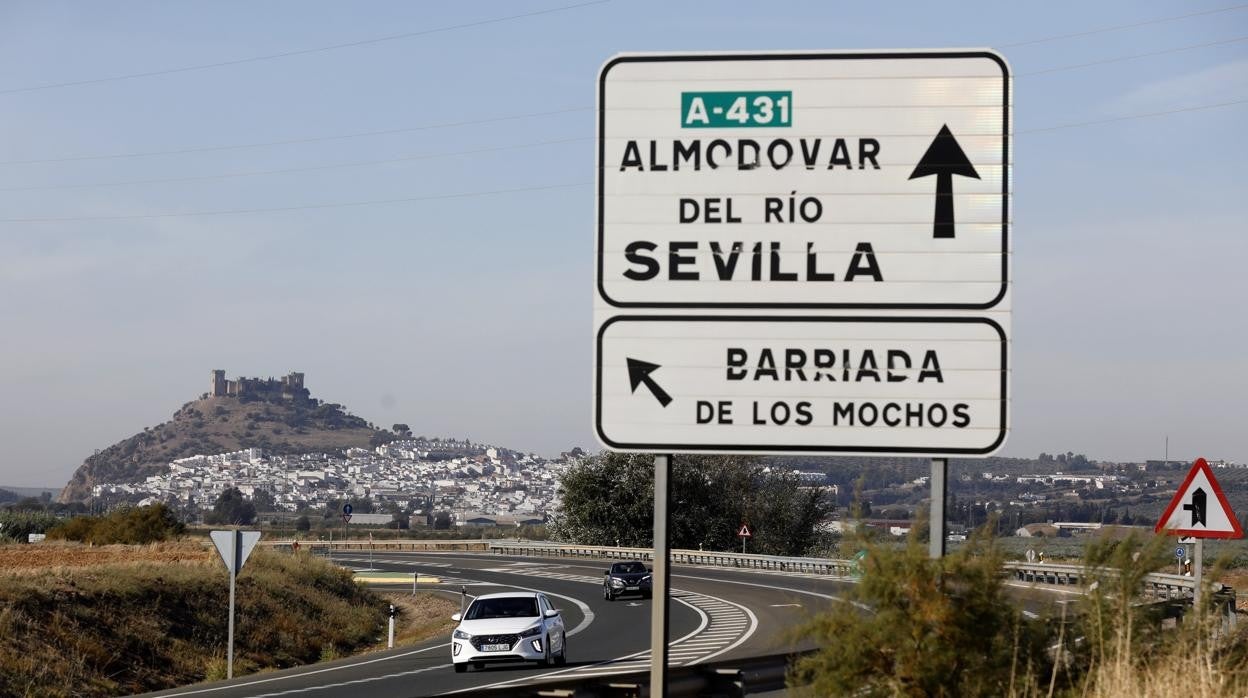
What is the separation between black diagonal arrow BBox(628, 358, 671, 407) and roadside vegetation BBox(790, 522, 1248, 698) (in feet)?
5.21

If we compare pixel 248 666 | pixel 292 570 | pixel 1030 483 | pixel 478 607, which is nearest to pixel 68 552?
pixel 292 570

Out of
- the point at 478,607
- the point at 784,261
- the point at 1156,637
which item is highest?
the point at 784,261

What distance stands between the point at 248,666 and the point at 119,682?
4.43 meters

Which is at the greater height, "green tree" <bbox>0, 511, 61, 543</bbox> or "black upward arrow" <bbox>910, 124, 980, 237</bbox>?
"black upward arrow" <bbox>910, 124, 980, 237</bbox>

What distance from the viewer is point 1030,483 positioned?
136 metres

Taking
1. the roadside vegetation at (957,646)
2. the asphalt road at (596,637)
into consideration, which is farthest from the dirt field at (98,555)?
the roadside vegetation at (957,646)

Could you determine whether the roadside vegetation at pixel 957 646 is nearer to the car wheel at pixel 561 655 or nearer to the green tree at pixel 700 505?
the car wheel at pixel 561 655

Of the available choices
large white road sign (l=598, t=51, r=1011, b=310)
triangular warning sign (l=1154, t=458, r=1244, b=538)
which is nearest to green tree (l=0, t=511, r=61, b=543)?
triangular warning sign (l=1154, t=458, r=1244, b=538)

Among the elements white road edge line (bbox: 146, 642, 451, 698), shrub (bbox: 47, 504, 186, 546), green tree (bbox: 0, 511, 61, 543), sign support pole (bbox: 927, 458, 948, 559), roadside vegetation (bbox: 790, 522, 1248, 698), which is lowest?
green tree (bbox: 0, 511, 61, 543)

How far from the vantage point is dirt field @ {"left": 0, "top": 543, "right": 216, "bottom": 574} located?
52.3 metres

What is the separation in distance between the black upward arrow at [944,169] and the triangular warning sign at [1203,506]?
1267 cm

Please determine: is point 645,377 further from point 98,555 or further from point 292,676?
point 98,555

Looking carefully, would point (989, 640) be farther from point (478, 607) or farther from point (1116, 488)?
point (1116, 488)

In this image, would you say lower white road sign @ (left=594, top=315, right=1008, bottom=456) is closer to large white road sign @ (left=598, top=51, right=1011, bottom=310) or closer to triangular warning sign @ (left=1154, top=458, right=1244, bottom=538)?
large white road sign @ (left=598, top=51, right=1011, bottom=310)
